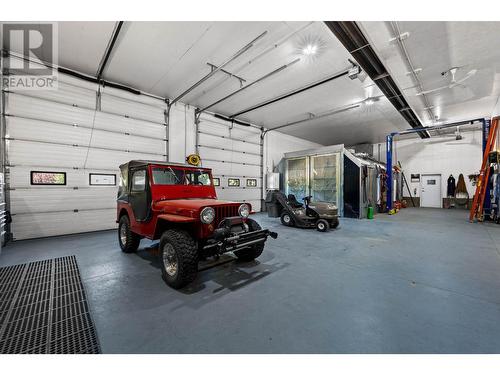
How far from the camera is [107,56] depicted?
4.92 m

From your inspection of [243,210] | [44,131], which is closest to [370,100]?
[243,210]

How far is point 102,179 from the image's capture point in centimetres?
625

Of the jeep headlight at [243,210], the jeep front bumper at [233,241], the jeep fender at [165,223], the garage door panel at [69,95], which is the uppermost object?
the garage door panel at [69,95]

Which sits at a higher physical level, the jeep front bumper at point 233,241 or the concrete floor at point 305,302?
the jeep front bumper at point 233,241

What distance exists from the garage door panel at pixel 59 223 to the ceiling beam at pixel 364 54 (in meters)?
7.47

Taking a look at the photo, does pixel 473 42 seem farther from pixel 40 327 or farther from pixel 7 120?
pixel 7 120

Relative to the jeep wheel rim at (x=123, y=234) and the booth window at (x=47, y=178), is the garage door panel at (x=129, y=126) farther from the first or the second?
the jeep wheel rim at (x=123, y=234)

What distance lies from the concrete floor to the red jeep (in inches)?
13.9

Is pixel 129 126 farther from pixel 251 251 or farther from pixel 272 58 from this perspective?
pixel 251 251

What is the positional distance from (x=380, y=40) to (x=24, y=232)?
963cm

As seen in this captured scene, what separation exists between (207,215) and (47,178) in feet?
18.2

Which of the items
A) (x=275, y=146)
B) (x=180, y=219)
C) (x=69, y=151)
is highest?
(x=275, y=146)

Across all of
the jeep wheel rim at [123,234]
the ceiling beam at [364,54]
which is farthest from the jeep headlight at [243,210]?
the ceiling beam at [364,54]

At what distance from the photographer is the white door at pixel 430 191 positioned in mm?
13297
